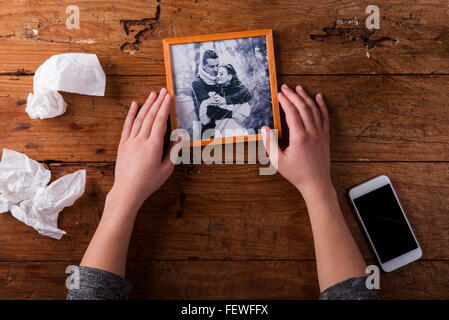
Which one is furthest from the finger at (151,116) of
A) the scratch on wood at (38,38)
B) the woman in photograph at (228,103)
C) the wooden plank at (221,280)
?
the wooden plank at (221,280)

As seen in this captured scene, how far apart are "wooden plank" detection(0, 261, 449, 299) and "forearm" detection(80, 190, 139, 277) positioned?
0.26 feet

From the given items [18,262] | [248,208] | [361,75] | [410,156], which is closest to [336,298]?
[248,208]

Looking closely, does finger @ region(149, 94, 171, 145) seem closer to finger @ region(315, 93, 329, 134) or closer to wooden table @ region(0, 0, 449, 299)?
wooden table @ region(0, 0, 449, 299)

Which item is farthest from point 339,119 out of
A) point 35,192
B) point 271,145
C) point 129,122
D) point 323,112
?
point 35,192

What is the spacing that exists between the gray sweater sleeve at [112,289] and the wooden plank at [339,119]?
0.97ft

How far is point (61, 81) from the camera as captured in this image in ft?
2.72

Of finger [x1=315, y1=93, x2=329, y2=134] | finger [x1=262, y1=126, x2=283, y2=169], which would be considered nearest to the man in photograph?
finger [x1=262, y1=126, x2=283, y2=169]

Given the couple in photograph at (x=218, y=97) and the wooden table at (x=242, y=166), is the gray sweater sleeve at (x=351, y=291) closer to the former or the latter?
the wooden table at (x=242, y=166)

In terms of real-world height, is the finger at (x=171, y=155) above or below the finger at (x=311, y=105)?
below

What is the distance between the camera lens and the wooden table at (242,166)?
0.86 m

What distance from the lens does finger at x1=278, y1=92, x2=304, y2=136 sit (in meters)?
0.84

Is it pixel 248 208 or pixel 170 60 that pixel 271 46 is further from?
pixel 248 208

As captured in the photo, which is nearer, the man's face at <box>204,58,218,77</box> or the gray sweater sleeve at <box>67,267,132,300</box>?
the gray sweater sleeve at <box>67,267,132,300</box>
